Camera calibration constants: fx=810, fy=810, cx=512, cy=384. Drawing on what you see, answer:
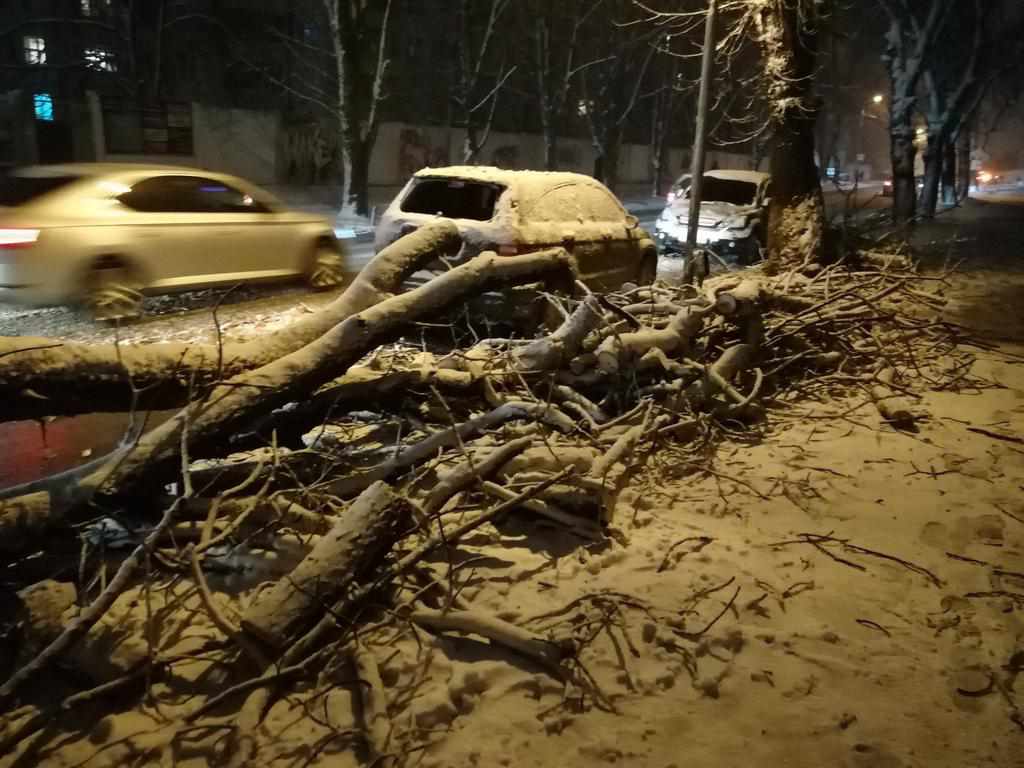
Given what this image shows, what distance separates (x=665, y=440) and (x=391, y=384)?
5.89 feet

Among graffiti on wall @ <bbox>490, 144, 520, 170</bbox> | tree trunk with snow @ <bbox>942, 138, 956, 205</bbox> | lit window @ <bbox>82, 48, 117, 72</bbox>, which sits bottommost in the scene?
tree trunk with snow @ <bbox>942, 138, 956, 205</bbox>

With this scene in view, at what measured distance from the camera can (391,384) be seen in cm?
483

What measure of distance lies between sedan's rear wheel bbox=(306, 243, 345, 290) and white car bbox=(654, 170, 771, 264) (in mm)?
6086

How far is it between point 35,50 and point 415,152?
14.3 metres

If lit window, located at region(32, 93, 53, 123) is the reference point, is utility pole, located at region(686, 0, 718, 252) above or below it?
below

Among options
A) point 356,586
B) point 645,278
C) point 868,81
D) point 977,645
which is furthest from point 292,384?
point 868,81

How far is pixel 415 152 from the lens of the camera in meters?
30.6

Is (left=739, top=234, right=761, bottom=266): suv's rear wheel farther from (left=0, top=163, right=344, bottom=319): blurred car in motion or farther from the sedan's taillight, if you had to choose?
the sedan's taillight

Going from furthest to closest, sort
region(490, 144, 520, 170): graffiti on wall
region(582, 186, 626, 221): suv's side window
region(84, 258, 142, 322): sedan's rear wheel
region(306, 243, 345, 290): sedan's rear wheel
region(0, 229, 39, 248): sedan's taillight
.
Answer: region(490, 144, 520, 170): graffiti on wall, region(306, 243, 345, 290): sedan's rear wheel, region(582, 186, 626, 221): suv's side window, region(84, 258, 142, 322): sedan's rear wheel, region(0, 229, 39, 248): sedan's taillight

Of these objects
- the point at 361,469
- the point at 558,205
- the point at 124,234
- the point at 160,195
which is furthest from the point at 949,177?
the point at 361,469

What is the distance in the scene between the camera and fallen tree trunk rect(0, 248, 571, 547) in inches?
142

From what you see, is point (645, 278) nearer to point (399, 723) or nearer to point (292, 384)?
point (292, 384)

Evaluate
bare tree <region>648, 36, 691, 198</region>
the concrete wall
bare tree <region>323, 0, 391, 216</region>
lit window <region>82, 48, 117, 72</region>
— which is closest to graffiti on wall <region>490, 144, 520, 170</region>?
bare tree <region>648, 36, 691, 198</region>

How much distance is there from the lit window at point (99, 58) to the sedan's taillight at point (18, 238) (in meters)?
20.7
